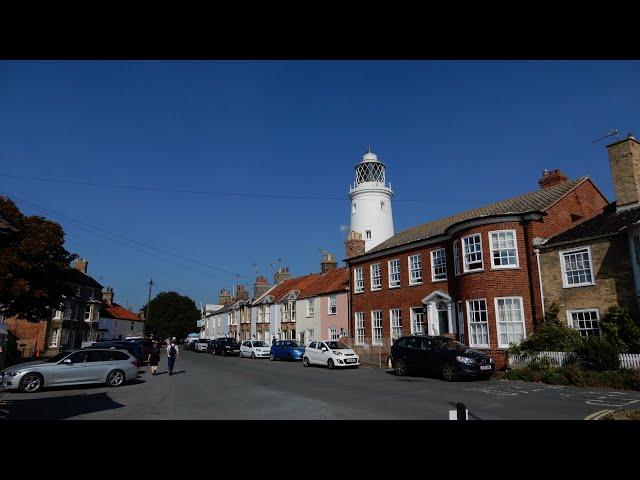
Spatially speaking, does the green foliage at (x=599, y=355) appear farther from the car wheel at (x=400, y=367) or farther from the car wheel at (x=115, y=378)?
the car wheel at (x=115, y=378)

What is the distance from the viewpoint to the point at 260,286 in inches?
2264

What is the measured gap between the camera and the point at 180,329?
82.3m

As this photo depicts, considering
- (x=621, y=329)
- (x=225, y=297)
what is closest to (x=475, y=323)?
(x=621, y=329)

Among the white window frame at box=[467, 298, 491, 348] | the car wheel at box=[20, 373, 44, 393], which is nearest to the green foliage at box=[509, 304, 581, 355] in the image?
the white window frame at box=[467, 298, 491, 348]

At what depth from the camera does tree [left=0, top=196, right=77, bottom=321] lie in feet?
79.8

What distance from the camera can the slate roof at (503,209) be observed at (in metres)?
23.1

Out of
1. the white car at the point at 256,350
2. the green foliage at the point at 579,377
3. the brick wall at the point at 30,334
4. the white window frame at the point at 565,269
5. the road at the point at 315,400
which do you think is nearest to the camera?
the road at the point at 315,400

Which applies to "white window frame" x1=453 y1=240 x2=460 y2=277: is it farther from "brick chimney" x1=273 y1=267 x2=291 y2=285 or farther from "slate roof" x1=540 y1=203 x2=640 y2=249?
"brick chimney" x1=273 y1=267 x2=291 y2=285

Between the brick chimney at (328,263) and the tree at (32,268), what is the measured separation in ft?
78.1

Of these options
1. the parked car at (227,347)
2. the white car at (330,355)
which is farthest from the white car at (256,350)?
the white car at (330,355)

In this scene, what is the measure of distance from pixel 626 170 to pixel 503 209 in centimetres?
595
